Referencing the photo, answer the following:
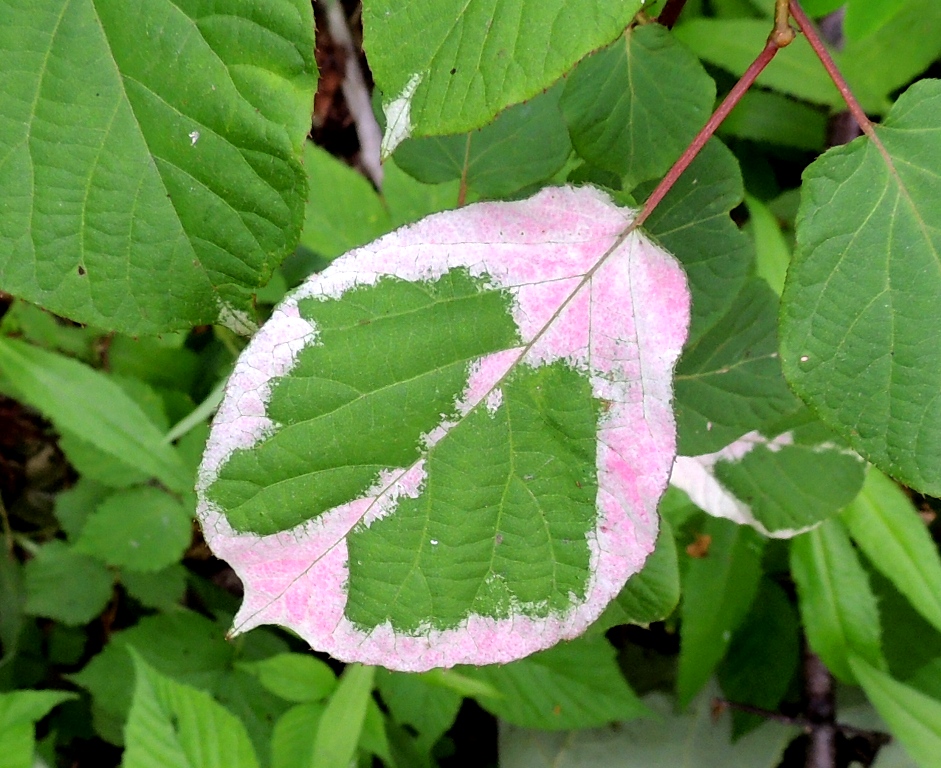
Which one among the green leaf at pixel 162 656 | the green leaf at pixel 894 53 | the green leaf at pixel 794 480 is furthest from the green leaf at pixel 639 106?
the green leaf at pixel 162 656

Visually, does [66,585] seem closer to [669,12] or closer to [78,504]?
[78,504]

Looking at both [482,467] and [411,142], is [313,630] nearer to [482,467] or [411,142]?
[482,467]

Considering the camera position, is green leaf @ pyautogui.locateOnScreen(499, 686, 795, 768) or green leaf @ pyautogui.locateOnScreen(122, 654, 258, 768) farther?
green leaf @ pyautogui.locateOnScreen(499, 686, 795, 768)

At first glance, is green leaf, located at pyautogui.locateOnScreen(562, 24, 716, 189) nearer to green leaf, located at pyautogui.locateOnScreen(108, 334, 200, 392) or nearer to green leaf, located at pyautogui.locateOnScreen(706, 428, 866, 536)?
green leaf, located at pyautogui.locateOnScreen(706, 428, 866, 536)

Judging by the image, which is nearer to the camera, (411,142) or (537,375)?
(537,375)

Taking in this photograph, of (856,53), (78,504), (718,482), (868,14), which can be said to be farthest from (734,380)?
(78,504)

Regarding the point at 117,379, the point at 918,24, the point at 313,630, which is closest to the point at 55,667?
the point at 117,379

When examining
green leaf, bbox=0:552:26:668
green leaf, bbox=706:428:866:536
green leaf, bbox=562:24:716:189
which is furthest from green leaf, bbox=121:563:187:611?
green leaf, bbox=562:24:716:189
